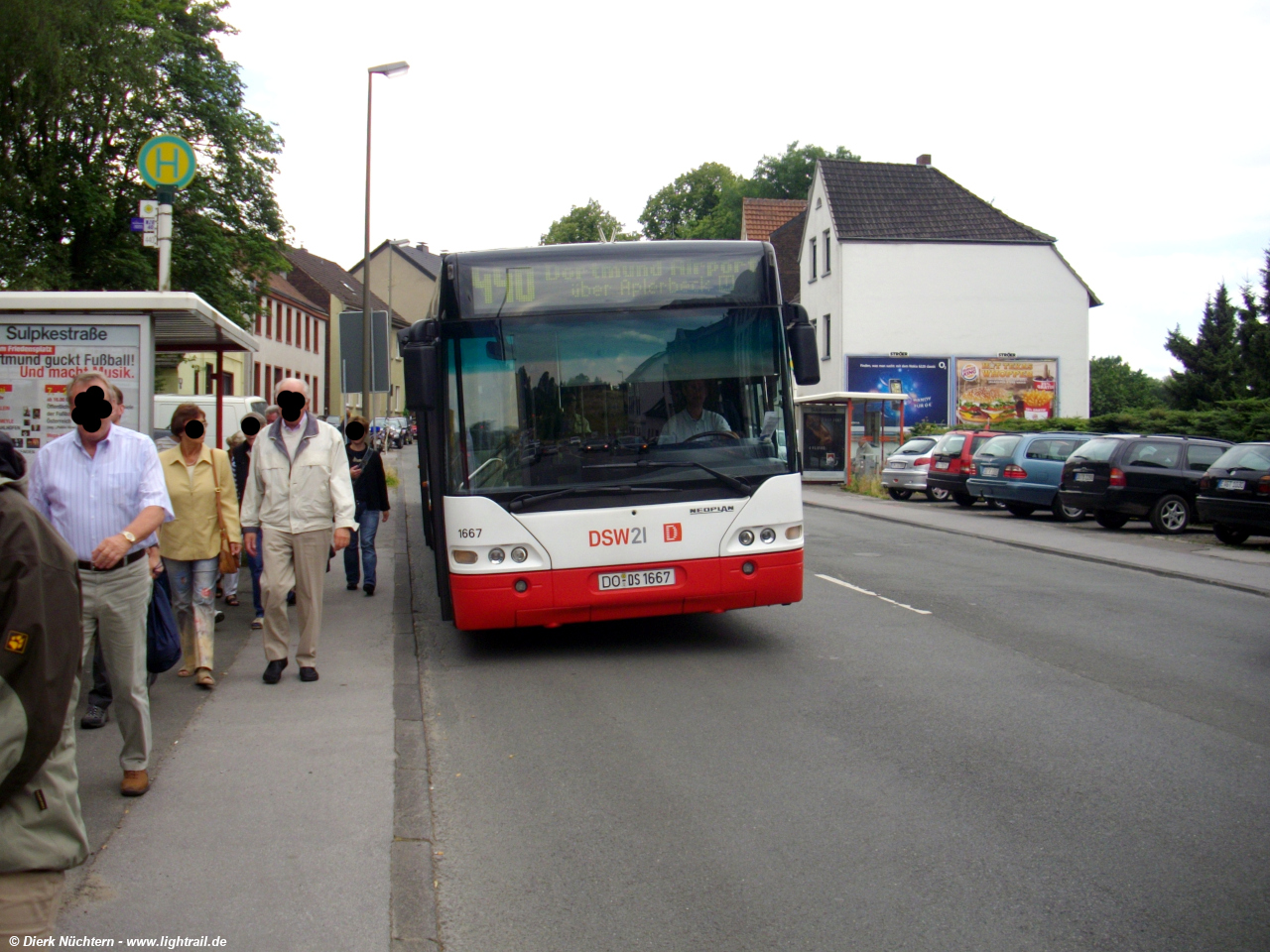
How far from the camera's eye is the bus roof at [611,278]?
834 centimetres

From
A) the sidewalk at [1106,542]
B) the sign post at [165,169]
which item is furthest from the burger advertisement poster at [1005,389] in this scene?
the sign post at [165,169]

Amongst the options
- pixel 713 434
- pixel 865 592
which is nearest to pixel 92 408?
pixel 713 434

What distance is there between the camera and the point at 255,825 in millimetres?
4777

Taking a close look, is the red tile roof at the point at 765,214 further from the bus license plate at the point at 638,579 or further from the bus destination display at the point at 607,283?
the bus license plate at the point at 638,579

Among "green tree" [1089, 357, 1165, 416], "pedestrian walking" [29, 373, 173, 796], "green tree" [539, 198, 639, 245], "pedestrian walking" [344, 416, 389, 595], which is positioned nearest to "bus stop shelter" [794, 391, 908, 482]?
"pedestrian walking" [344, 416, 389, 595]

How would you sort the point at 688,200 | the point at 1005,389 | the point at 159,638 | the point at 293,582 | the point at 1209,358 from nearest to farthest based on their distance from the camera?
the point at 159,638 → the point at 293,582 → the point at 1005,389 → the point at 1209,358 → the point at 688,200

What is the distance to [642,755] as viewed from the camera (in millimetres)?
5910

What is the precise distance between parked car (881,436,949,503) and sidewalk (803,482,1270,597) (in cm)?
136

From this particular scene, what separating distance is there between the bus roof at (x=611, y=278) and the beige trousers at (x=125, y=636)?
3741 millimetres

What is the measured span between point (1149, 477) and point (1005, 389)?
86.0 feet

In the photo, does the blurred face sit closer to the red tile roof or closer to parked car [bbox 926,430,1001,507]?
parked car [bbox 926,430,1001,507]

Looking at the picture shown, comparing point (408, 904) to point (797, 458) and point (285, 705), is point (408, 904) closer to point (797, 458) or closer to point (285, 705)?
point (285, 705)

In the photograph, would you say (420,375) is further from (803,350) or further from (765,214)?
(765,214)

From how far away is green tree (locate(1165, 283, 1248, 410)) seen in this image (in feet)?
156
